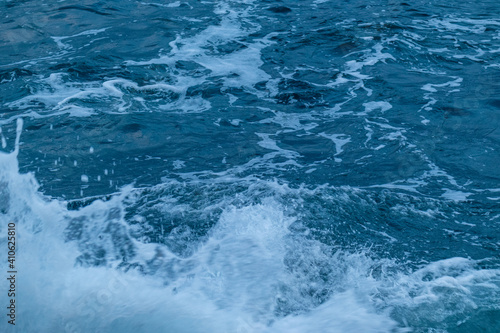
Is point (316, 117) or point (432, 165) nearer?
point (432, 165)

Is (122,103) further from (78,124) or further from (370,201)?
(370,201)

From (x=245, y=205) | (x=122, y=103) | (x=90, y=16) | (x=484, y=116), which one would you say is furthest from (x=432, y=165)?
(x=90, y=16)

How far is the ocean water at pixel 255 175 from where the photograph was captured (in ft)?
11.5

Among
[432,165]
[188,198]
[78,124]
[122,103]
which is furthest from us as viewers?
[122,103]

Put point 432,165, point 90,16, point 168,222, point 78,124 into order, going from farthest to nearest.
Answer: point 90,16 → point 78,124 → point 432,165 → point 168,222

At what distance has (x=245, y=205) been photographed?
4320 mm

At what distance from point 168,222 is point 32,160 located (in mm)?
1919

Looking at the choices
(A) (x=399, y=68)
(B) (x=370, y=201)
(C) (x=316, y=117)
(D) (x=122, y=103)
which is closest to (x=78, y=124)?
(D) (x=122, y=103)

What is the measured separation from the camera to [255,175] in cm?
484

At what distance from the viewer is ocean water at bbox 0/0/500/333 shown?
349 cm

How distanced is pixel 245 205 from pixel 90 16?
669 centimetres

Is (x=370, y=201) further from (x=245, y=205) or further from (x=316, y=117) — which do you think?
(x=316, y=117)

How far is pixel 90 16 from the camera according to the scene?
374 inches

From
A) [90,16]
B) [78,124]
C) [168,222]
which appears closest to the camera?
[168,222]
